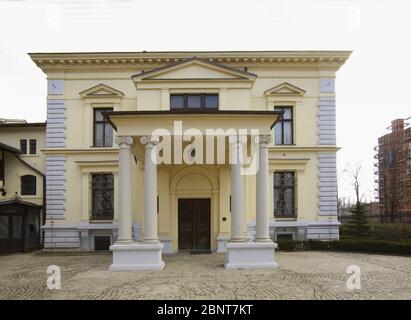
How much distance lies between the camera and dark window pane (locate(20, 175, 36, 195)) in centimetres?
2517

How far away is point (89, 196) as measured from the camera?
23.3 m

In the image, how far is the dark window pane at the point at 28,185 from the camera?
25172 millimetres

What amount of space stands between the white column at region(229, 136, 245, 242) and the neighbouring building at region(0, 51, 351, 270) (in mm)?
5045

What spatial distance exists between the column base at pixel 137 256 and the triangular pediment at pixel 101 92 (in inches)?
430

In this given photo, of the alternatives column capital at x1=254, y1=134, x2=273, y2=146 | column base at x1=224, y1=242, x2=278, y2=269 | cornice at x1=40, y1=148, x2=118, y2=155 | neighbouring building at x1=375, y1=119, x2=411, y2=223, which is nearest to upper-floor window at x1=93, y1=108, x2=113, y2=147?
cornice at x1=40, y1=148, x2=118, y2=155

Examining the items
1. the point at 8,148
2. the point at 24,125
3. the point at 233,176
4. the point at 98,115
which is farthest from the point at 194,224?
the point at 24,125

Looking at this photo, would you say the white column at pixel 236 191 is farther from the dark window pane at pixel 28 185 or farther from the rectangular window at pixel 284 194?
the dark window pane at pixel 28 185

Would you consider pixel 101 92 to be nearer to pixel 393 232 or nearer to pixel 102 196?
pixel 102 196

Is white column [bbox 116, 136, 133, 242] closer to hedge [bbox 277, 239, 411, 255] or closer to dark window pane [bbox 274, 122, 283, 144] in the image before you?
hedge [bbox 277, 239, 411, 255]

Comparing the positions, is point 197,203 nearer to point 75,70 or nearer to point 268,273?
point 268,273

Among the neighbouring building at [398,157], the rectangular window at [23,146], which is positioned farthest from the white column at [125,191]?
the neighbouring building at [398,157]

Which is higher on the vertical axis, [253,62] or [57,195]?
[253,62]
